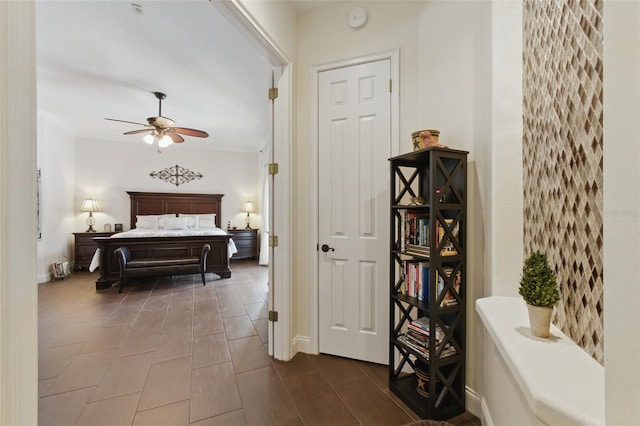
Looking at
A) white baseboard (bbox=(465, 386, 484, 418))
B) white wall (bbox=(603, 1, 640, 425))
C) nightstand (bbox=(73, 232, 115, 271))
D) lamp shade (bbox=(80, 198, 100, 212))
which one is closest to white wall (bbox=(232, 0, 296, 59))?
white wall (bbox=(603, 1, 640, 425))

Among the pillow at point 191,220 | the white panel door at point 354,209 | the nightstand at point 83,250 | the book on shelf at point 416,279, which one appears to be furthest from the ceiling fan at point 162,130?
the book on shelf at point 416,279

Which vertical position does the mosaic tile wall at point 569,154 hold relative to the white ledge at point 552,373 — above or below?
above

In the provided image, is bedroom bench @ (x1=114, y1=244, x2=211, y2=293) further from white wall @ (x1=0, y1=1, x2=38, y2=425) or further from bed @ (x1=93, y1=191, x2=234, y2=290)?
white wall @ (x1=0, y1=1, x2=38, y2=425)

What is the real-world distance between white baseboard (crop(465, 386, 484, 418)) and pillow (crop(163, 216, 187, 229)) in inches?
233

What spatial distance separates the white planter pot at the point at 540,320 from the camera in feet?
3.15

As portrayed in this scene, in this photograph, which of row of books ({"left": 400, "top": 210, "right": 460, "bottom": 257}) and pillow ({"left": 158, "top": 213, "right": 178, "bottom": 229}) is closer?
row of books ({"left": 400, "top": 210, "right": 460, "bottom": 257})

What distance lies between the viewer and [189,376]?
6.51 feet

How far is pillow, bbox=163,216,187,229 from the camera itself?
5.89m

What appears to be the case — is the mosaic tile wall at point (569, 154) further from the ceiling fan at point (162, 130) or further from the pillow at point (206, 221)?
the pillow at point (206, 221)

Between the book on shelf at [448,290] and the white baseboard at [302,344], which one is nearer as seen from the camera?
the book on shelf at [448,290]

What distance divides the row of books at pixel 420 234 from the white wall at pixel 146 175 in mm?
5713

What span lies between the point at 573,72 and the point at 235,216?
6.81 metres

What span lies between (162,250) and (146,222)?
184 centimetres

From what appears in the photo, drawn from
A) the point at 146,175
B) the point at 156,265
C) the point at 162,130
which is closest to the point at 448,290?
the point at 162,130
